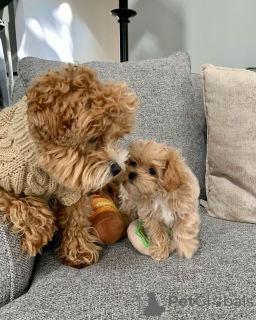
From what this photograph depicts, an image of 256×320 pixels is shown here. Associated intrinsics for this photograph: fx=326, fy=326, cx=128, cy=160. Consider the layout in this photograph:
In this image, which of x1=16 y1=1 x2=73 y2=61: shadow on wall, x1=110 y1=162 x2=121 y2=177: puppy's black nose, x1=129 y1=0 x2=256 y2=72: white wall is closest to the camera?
x1=110 y1=162 x2=121 y2=177: puppy's black nose

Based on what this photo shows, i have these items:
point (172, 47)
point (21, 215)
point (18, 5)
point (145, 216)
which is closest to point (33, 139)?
point (21, 215)

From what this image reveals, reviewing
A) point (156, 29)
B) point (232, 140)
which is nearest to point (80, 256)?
point (232, 140)

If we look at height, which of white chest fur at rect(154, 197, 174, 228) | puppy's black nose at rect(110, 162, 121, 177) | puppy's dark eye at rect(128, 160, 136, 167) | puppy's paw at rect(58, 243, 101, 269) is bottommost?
puppy's paw at rect(58, 243, 101, 269)

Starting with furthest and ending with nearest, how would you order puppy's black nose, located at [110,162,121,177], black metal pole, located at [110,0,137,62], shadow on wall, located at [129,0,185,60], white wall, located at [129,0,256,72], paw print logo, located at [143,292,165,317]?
shadow on wall, located at [129,0,185,60], black metal pole, located at [110,0,137,62], white wall, located at [129,0,256,72], puppy's black nose, located at [110,162,121,177], paw print logo, located at [143,292,165,317]

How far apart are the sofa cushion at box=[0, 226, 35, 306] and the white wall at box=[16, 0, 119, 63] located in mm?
2190

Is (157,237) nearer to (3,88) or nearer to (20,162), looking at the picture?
(20,162)

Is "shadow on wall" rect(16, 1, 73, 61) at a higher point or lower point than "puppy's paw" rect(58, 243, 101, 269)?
higher

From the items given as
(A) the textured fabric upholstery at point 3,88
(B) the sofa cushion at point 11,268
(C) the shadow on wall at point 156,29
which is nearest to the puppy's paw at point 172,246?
(B) the sofa cushion at point 11,268

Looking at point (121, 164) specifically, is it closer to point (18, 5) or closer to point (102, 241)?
point (102, 241)

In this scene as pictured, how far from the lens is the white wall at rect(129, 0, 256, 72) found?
193 centimetres

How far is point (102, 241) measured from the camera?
108 cm

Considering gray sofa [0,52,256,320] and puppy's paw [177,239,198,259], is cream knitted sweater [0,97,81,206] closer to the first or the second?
gray sofa [0,52,256,320]

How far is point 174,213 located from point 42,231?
39 cm

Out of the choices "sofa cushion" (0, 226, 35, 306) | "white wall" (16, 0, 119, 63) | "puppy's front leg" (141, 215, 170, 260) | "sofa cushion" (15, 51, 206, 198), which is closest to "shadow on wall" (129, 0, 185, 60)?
"white wall" (16, 0, 119, 63)
